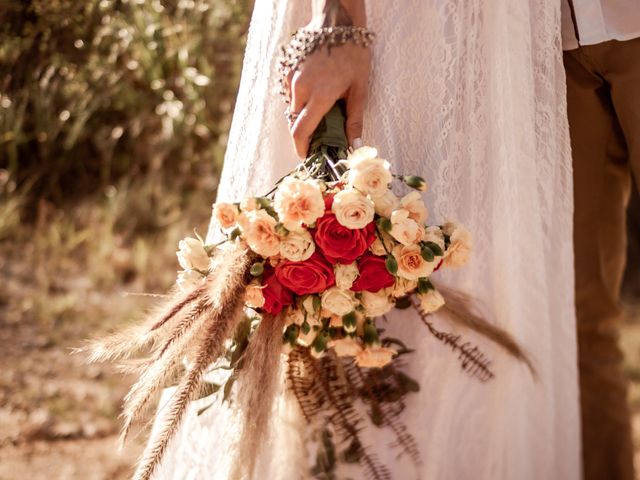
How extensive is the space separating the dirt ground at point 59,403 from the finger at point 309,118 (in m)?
0.91

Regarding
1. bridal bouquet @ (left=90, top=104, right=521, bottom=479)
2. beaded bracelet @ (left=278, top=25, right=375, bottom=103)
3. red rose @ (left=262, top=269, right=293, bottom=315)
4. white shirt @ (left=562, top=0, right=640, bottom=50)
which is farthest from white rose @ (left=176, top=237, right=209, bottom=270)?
white shirt @ (left=562, top=0, right=640, bottom=50)

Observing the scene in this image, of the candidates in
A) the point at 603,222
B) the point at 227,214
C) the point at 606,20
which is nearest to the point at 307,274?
the point at 227,214

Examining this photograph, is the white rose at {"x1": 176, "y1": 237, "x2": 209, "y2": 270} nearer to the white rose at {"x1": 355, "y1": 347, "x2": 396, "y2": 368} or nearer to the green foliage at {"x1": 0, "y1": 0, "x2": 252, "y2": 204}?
the white rose at {"x1": 355, "y1": 347, "x2": 396, "y2": 368}

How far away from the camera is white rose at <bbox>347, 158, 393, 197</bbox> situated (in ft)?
3.69

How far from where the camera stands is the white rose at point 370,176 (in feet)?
3.69

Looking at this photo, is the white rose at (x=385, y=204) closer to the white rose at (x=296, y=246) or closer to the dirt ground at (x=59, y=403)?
the white rose at (x=296, y=246)

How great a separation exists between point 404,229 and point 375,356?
0.24 meters

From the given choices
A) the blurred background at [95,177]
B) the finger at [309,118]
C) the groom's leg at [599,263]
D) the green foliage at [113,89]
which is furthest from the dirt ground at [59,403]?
the finger at [309,118]

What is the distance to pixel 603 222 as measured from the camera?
1.64 metres

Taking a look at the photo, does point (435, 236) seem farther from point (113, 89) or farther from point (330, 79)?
point (113, 89)

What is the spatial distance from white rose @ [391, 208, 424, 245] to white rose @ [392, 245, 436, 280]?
0.01m

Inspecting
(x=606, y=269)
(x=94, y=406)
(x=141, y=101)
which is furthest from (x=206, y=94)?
Result: (x=606, y=269)

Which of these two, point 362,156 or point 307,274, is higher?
point 362,156

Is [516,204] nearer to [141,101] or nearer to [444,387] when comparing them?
[444,387]
